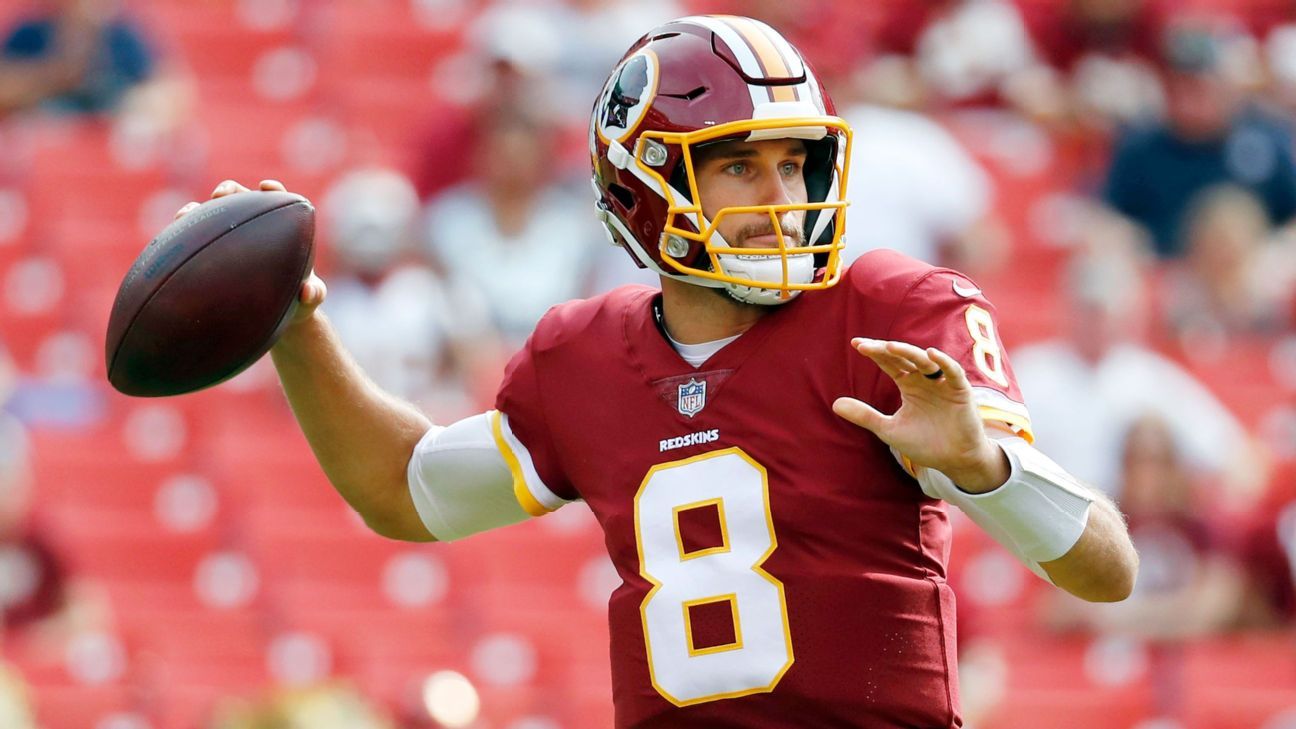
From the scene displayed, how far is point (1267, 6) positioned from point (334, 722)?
625 centimetres

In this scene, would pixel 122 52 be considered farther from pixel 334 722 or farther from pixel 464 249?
pixel 334 722

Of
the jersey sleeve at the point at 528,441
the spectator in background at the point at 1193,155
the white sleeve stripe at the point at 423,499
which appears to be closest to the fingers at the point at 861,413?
the jersey sleeve at the point at 528,441

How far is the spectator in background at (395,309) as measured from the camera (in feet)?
22.0

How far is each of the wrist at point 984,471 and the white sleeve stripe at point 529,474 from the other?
2.47 ft

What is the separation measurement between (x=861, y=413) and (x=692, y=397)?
35 centimetres

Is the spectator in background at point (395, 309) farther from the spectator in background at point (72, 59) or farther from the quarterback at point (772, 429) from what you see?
the quarterback at point (772, 429)

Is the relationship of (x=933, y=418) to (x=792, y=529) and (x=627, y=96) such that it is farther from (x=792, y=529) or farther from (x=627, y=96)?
(x=627, y=96)

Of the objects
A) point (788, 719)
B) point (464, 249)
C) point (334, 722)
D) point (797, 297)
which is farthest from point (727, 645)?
point (464, 249)

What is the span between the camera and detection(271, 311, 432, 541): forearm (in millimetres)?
3199

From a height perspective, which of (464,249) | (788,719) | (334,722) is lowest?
(334,722)

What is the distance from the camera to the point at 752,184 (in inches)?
114

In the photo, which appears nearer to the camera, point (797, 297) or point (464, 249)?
point (797, 297)

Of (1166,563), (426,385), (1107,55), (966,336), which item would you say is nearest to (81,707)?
(426,385)

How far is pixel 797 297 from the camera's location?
9.50 feet
